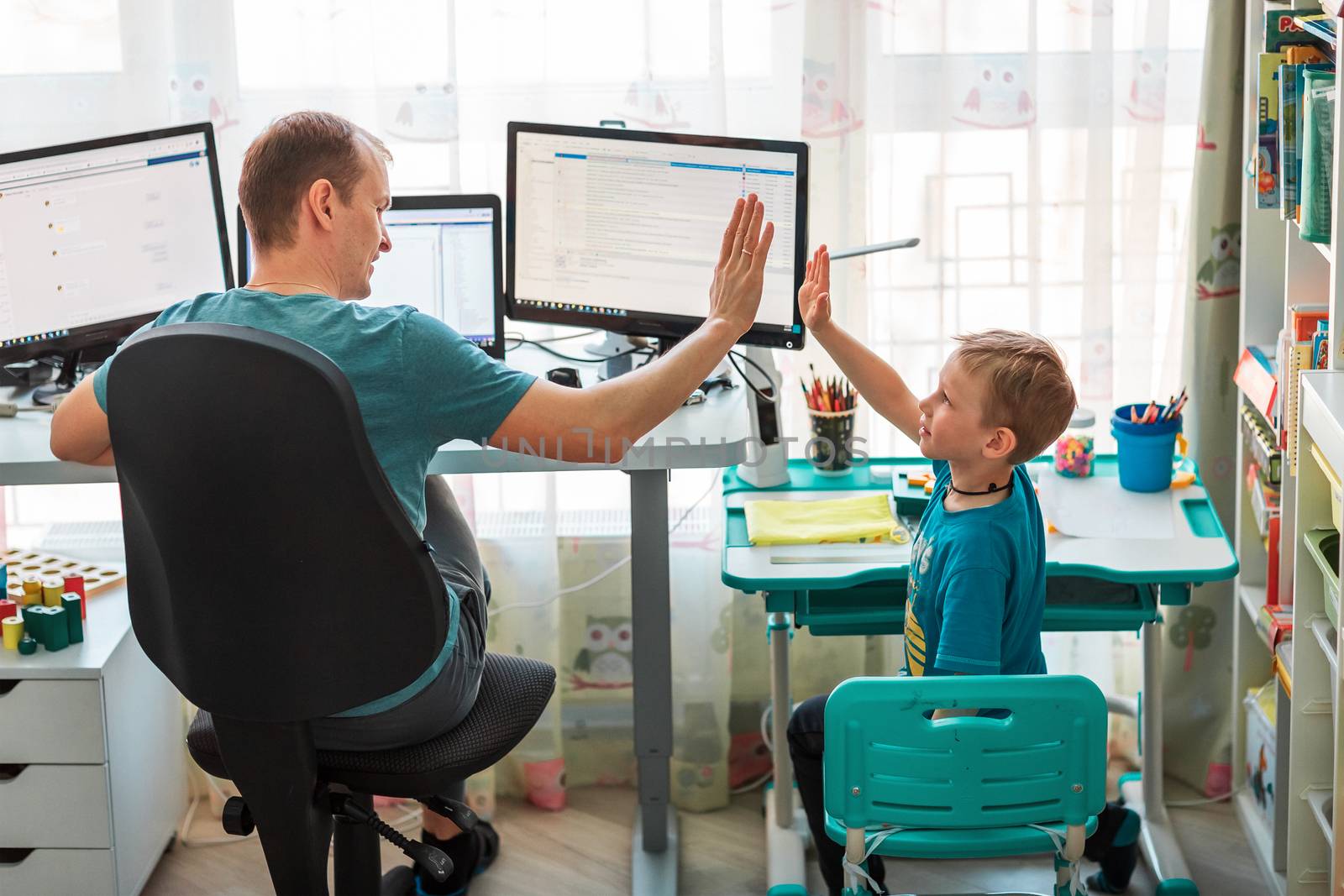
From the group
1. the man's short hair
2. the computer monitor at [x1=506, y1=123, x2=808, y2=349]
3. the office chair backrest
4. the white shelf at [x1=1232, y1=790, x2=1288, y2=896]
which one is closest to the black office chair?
the office chair backrest

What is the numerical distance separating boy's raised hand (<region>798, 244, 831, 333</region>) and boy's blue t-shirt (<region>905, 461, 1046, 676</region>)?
257mm

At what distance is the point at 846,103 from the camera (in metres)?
2.41

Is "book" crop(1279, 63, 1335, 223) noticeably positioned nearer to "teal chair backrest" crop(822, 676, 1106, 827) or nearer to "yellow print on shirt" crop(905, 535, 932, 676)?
"yellow print on shirt" crop(905, 535, 932, 676)

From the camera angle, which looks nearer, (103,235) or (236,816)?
(236,816)

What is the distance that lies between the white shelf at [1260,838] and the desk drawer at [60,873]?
5.77 ft

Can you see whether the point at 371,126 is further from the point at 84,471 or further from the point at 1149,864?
the point at 1149,864

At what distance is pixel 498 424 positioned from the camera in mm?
1459

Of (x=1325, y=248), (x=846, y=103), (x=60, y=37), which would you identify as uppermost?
(x=60, y=37)

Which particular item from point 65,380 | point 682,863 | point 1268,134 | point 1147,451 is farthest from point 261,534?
point 1268,134

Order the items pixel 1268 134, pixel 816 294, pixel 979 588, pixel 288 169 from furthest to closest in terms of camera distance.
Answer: pixel 1268 134
pixel 816 294
pixel 979 588
pixel 288 169

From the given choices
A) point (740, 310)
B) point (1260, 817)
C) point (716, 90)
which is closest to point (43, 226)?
point (716, 90)

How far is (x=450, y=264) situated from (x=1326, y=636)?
53.3 inches

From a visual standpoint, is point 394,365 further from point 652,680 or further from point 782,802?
point 782,802

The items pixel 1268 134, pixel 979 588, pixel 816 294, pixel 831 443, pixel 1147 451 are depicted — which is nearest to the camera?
pixel 979 588
